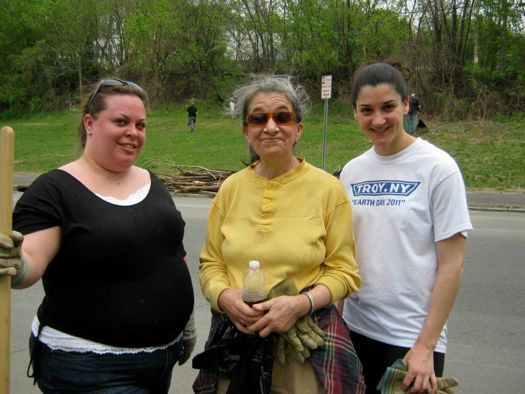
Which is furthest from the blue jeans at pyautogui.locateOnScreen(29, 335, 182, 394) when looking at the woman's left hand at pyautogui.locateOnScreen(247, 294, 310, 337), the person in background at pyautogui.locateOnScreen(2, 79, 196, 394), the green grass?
the green grass

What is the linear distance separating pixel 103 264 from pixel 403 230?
1169 millimetres

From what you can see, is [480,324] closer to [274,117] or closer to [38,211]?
[274,117]

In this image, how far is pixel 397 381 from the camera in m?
2.06

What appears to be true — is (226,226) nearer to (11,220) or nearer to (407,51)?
(11,220)

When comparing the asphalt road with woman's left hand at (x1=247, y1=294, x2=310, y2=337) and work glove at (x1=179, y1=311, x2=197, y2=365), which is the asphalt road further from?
woman's left hand at (x1=247, y1=294, x2=310, y2=337)

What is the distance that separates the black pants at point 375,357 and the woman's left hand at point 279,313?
1.57ft

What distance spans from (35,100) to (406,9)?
86.0 feet

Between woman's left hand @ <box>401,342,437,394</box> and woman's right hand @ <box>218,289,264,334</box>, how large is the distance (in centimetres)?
62

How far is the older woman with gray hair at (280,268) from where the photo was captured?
6.53 feet

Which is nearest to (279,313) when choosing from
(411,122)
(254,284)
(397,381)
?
(254,284)

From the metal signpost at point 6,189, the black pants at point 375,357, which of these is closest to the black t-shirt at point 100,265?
the metal signpost at point 6,189

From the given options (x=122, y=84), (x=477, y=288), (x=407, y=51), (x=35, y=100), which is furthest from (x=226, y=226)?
(x=35, y=100)

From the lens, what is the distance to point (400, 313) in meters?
2.14

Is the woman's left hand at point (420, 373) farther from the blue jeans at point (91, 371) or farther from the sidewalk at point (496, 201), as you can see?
the sidewalk at point (496, 201)
